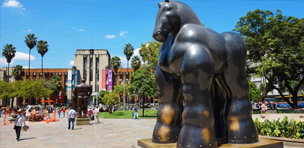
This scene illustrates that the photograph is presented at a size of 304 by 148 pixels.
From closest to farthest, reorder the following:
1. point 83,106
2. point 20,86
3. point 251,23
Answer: point 83,106, point 251,23, point 20,86

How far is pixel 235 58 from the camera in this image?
439 cm

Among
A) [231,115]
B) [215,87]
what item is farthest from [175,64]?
[231,115]

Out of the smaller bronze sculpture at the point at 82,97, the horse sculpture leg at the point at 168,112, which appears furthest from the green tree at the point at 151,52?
the horse sculpture leg at the point at 168,112

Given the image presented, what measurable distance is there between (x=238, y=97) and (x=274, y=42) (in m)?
23.3

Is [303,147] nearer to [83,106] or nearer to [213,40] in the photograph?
[213,40]

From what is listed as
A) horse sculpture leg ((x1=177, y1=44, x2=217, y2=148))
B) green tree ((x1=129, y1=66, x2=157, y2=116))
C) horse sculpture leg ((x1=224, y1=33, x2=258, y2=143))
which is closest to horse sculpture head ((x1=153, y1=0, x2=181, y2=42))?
horse sculpture leg ((x1=177, y1=44, x2=217, y2=148))

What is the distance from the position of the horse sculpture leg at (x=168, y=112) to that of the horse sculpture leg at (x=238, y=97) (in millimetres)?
963

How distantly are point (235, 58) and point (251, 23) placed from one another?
25.0 meters

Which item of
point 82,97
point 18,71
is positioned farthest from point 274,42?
point 18,71

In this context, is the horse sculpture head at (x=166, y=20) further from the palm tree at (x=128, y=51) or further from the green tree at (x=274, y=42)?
the palm tree at (x=128, y=51)

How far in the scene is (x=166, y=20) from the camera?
432cm

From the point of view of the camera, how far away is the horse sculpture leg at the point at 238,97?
4289 mm

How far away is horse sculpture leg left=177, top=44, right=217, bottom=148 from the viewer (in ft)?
12.4

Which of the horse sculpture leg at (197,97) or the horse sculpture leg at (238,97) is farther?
the horse sculpture leg at (238,97)
